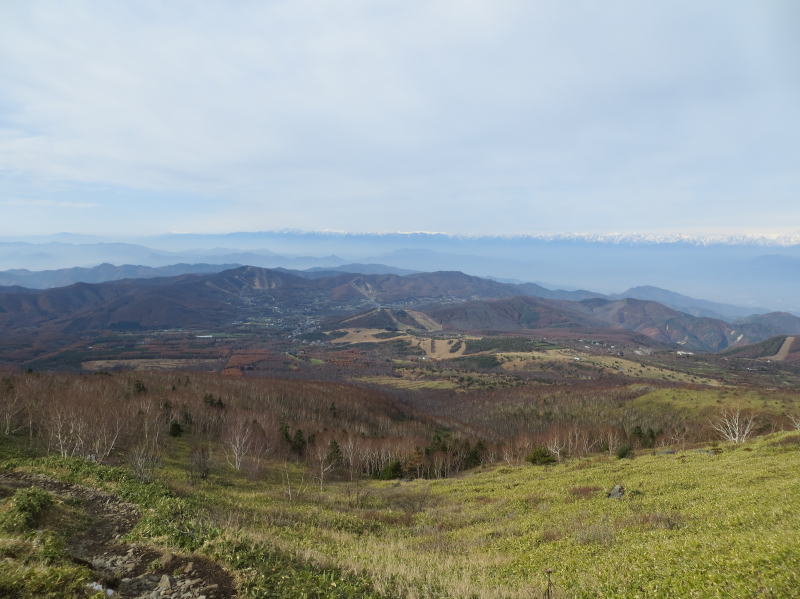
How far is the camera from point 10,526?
1638cm

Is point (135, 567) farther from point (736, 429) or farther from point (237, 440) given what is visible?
point (736, 429)

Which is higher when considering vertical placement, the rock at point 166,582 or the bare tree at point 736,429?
the rock at point 166,582

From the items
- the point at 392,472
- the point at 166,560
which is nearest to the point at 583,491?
the point at 166,560

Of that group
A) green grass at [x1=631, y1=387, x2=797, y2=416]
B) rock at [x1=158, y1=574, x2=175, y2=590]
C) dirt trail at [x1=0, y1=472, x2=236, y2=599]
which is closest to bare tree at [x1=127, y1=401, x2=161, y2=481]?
dirt trail at [x1=0, y1=472, x2=236, y2=599]

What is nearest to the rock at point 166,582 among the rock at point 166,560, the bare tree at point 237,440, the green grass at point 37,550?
the rock at point 166,560

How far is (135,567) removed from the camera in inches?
563

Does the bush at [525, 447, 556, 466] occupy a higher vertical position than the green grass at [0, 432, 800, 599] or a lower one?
lower

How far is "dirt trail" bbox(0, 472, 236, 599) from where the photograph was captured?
12.2 meters

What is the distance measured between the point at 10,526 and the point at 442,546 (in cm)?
2123

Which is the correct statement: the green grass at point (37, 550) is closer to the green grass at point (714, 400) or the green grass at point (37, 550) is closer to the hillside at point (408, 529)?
the hillside at point (408, 529)

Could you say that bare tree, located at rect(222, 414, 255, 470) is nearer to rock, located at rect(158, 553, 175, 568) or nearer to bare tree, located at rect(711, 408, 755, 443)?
rock, located at rect(158, 553, 175, 568)

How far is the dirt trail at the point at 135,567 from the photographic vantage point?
12164 millimetres

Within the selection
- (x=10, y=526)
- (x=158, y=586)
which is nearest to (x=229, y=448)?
(x=10, y=526)

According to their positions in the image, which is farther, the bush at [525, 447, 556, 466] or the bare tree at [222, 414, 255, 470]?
the bush at [525, 447, 556, 466]
